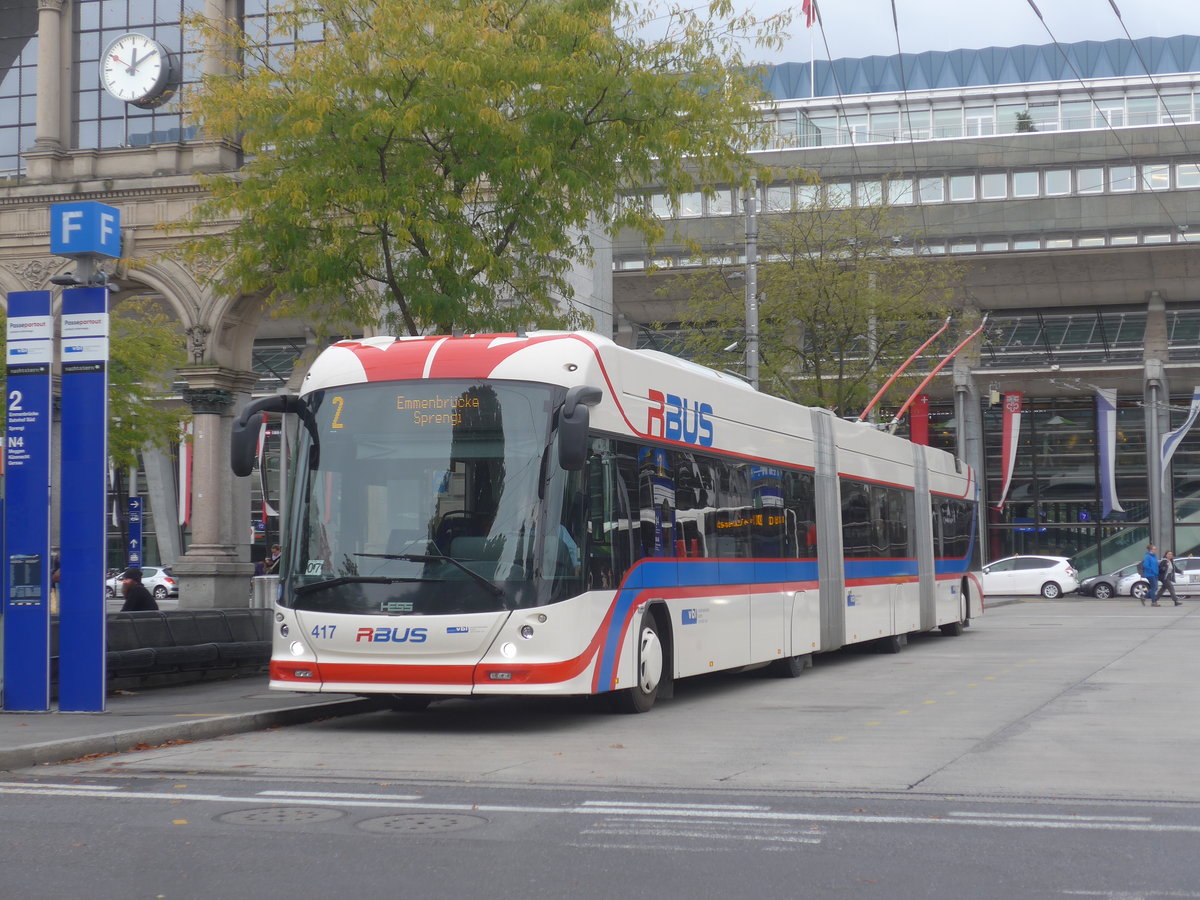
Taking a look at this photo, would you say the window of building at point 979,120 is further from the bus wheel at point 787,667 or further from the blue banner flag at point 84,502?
the blue banner flag at point 84,502

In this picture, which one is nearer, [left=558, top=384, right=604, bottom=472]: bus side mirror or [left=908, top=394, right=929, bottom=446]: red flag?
[left=558, top=384, right=604, bottom=472]: bus side mirror

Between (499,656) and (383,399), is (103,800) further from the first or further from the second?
(383,399)

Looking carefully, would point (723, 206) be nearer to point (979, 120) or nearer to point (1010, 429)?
point (1010, 429)

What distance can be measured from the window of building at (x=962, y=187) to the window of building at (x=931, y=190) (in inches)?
12.1

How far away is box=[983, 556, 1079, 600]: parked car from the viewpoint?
173 ft

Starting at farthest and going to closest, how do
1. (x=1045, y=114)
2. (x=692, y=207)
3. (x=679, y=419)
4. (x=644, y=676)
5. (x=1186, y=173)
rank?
1. (x=1045, y=114)
2. (x=692, y=207)
3. (x=1186, y=173)
4. (x=679, y=419)
5. (x=644, y=676)

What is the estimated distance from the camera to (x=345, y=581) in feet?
42.4

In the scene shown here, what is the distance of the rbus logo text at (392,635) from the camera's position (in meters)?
12.6

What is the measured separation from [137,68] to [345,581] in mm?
17352

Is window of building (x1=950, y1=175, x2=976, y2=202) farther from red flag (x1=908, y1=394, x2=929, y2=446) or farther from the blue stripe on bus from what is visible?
the blue stripe on bus

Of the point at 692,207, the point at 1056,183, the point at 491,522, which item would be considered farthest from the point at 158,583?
the point at 491,522

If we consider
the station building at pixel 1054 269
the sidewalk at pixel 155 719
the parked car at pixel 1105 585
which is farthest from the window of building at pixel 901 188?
the sidewalk at pixel 155 719

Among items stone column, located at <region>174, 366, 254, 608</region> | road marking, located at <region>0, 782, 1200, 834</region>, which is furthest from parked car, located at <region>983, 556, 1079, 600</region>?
road marking, located at <region>0, 782, 1200, 834</region>

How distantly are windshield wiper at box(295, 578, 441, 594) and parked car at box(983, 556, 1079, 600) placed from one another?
139 ft
